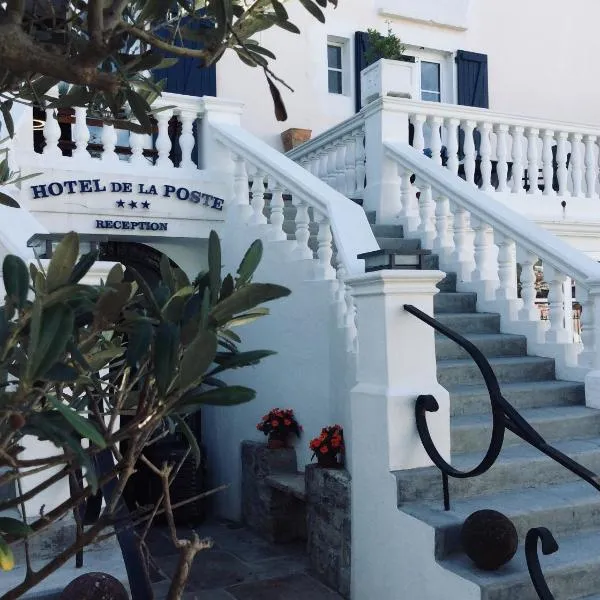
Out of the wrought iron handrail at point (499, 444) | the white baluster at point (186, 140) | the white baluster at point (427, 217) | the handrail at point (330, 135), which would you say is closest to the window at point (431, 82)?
the handrail at point (330, 135)

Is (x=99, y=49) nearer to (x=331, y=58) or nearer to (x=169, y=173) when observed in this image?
(x=169, y=173)

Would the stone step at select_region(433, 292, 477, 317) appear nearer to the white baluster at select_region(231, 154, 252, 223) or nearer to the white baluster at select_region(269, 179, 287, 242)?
the white baluster at select_region(269, 179, 287, 242)

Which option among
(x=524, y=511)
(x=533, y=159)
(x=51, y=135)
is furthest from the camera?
(x=533, y=159)

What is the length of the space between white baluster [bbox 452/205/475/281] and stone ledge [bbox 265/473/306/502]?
7.22ft

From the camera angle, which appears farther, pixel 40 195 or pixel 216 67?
pixel 216 67

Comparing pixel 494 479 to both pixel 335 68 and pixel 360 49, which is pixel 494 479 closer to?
pixel 360 49

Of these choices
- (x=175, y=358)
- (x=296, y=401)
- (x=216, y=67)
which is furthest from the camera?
(x=216, y=67)

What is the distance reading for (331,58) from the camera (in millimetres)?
9688

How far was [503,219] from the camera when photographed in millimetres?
5535

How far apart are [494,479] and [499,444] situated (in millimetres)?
829

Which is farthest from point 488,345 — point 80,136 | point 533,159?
point 80,136

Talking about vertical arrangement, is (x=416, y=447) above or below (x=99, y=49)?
below

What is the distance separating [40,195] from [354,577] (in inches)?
153

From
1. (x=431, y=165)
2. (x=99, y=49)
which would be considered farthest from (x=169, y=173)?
(x=99, y=49)
